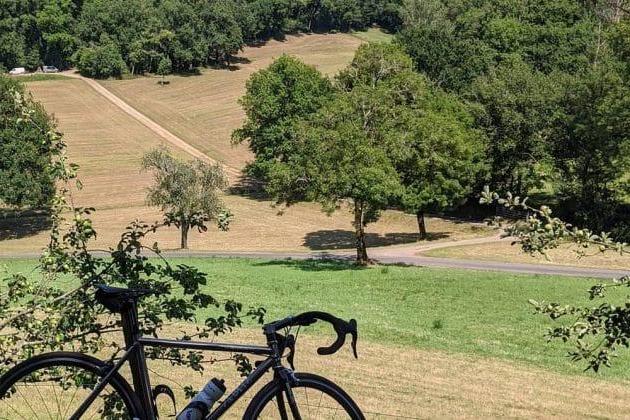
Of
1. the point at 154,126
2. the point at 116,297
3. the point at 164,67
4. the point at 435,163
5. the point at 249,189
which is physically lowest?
the point at 249,189

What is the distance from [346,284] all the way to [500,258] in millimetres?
13659

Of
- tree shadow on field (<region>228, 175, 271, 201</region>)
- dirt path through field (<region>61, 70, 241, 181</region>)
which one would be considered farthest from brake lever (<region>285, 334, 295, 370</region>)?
dirt path through field (<region>61, 70, 241, 181</region>)

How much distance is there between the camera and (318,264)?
36.7 meters

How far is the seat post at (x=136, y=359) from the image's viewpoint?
322cm

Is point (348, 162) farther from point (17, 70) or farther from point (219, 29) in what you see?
point (17, 70)

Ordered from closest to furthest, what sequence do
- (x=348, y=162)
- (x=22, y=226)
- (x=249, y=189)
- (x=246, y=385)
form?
1. (x=246, y=385)
2. (x=348, y=162)
3. (x=22, y=226)
4. (x=249, y=189)

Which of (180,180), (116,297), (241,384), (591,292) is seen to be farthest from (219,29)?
(241,384)

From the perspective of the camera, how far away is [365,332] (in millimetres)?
20062

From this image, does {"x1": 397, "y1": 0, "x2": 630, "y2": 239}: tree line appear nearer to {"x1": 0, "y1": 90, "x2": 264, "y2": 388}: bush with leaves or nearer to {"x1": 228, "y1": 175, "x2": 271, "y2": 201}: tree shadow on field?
{"x1": 228, "y1": 175, "x2": 271, "y2": 201}: tree shadow on field

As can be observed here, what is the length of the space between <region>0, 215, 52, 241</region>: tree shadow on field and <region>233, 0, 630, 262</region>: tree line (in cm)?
1915

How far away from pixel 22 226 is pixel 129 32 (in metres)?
61.1

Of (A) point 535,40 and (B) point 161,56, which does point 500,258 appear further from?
(B) point 161,56

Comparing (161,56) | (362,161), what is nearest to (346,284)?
(362,161)

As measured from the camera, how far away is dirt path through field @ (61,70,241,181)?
6956 cm
